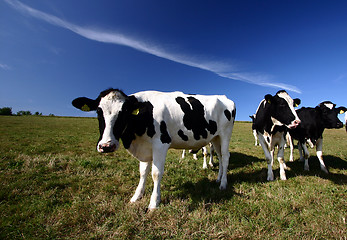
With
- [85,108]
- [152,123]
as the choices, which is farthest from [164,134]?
[85,108]

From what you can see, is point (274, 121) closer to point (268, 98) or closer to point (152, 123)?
point (268, 98)

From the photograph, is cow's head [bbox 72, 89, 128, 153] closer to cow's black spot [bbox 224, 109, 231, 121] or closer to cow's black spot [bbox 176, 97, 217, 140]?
cow's black spot [bbox 176, 97, 217, 140]

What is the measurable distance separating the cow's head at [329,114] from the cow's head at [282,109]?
314cm

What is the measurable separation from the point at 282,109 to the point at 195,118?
3.11 metres

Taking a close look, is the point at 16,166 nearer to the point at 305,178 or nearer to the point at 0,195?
the point at 0,195

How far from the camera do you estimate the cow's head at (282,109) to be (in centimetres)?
482

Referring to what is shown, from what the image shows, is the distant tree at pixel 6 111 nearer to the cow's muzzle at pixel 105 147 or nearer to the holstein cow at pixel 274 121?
the cow's muzzle at pixel 105 147

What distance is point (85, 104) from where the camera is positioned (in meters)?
3.29

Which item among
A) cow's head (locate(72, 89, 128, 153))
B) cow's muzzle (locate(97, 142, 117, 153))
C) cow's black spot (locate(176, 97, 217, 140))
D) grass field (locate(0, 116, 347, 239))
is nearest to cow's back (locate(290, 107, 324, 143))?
grass field (locate(0, 116, 347, 239))

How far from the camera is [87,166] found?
564cm

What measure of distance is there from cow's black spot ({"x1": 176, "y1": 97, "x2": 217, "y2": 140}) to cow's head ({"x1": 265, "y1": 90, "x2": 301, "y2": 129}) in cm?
246

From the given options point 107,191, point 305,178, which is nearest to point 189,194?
point 107,191

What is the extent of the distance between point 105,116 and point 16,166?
499 centimetres

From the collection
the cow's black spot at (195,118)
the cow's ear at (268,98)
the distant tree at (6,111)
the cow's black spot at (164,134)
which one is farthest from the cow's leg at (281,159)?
the distant tree at (6,111)
